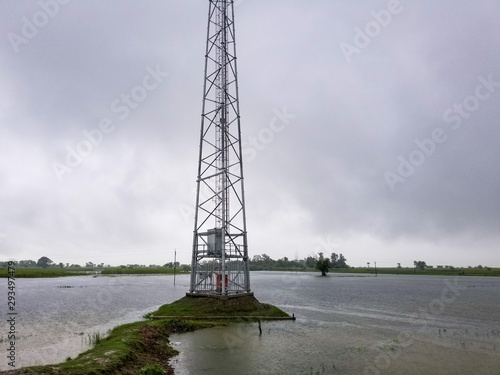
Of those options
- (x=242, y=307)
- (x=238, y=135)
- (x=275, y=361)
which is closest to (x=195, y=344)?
(x=275, y=361)

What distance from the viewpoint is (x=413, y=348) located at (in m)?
21.2

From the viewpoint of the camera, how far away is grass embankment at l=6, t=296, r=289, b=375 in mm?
12680

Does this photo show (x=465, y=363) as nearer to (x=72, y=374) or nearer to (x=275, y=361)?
(x=275, y=361)

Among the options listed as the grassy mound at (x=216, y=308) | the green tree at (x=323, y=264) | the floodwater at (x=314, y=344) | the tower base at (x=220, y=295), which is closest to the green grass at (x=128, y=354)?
the floodwater at (x=314, y=344)

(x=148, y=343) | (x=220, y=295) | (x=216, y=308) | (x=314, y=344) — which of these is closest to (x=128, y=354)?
(x=148, y=343)

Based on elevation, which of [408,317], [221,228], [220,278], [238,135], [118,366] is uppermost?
[238,135]

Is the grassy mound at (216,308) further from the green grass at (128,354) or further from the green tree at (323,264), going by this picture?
the green tree at (323,264)

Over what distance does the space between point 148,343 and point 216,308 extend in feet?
32.4

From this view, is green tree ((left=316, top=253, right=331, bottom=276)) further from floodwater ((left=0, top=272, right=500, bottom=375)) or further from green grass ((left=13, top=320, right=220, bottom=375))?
green grass ((left=13, top=320, right=220, bottom=375))

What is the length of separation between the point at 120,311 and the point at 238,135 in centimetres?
2262

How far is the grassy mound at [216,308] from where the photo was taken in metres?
27.5

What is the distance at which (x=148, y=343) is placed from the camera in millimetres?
18266

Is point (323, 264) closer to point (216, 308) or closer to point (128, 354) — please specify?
point (216, 308)

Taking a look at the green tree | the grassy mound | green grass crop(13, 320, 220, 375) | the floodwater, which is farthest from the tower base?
the green tree
